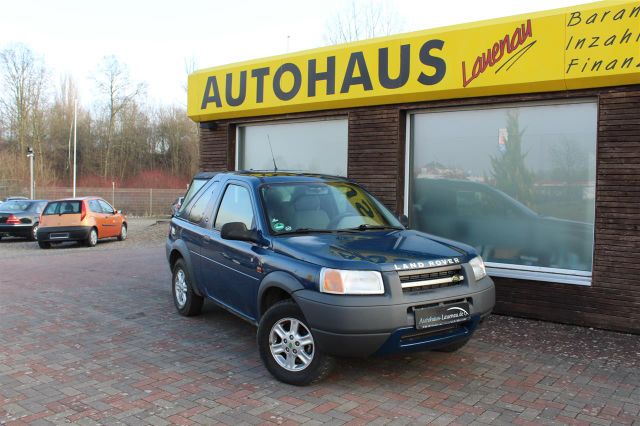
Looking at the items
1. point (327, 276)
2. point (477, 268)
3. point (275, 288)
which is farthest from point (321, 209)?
point (477, 268)

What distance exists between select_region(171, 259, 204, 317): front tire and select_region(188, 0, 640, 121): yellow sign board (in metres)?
3.47

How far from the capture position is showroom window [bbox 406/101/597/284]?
6805 mm

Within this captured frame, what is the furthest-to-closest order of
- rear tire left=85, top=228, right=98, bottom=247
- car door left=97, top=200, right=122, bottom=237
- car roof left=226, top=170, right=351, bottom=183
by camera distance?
car door left=97, top=200, right=122, bottom=237
rear tire left=85, top=228, right=98, bottom=247
car roof left=226, top=170, right=351, bottom=183

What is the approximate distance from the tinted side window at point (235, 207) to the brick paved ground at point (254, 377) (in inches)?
51.7

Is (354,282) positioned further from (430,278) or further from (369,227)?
(369,227)

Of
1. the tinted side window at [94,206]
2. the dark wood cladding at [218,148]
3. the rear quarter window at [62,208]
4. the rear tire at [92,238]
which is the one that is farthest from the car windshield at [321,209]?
the tinted side window at [94,206]

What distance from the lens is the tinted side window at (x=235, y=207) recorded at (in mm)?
5430

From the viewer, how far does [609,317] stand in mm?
6332

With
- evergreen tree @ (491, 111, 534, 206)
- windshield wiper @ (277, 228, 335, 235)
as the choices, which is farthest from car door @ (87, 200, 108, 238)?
windshield wiper @ (277, 228, 335, 235)

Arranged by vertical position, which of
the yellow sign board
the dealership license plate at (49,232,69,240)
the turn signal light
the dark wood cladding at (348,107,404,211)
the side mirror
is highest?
the yellow sign board

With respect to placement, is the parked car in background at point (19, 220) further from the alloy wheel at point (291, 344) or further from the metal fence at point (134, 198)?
the metal fence at point (134, 198)

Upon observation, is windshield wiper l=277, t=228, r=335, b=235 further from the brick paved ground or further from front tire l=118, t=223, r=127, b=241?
front tire l=118, t=223, r=127, b=241

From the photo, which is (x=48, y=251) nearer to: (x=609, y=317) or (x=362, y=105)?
(x=362, y=105)

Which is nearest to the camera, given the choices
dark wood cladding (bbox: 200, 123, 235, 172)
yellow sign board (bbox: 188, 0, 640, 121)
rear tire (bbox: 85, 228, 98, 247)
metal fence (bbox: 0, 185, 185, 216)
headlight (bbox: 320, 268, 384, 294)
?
headlight (bbox: 320, 268, 384, 294)
